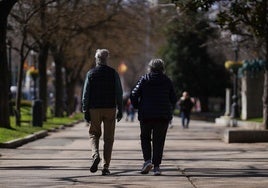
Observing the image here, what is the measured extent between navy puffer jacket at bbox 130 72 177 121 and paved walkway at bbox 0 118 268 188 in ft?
3.33

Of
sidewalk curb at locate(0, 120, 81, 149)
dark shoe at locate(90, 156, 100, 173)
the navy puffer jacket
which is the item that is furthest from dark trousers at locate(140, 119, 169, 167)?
sidewalk curb at locate(0, 120, 81, 149)

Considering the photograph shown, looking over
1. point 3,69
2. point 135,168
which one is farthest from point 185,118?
point 135,168

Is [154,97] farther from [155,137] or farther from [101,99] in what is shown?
[101,99]

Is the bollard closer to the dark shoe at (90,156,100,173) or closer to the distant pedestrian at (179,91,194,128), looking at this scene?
the distant pedestrian at (179,91,194,128)

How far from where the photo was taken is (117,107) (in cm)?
1201

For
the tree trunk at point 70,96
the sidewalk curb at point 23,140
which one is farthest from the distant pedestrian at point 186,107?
the tree trunk at point 70,96

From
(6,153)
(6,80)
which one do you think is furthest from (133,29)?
(6,153)

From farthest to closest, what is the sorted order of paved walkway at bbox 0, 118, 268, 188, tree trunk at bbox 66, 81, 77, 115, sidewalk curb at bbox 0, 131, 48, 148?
tree trunk at bbox 66, 81, 77, 115
sidewalk curb at bbox 0, 131, 48, 148
paved walkway at bbox 0, 118, 268, 188

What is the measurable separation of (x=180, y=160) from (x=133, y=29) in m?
26.1

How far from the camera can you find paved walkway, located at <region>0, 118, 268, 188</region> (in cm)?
1106

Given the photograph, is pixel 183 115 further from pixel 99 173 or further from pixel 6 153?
pixel 99 173

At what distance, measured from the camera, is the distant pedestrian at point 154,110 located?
12.0 meters

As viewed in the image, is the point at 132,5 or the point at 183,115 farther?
the point at 132,5

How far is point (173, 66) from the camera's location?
65.8 metres
